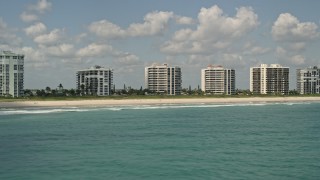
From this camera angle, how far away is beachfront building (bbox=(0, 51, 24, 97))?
155 m

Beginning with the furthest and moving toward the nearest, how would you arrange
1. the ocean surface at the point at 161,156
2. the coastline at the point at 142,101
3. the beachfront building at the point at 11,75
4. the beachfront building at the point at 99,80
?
the beachfront building at the point at 99,80 → the beachfront building at the point at 11,75 → the coastline at the point at 142,101 → the ocean surface at the point at 161,156

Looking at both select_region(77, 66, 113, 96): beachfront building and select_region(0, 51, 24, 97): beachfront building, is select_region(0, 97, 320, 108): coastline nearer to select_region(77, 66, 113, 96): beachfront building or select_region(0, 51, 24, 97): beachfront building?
select_region(0, 51, 24, 97): beachfront building

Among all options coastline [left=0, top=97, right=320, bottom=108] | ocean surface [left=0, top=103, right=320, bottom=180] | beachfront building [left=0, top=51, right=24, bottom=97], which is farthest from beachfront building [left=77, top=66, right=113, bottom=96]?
ocean surface [left=0, top=103, right=320, bottom=180]

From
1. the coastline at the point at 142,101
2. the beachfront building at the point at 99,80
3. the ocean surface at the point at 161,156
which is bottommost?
the ocean surface at the point at 161,156

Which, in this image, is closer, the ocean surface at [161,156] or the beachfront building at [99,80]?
the ocean surface at [161,156]

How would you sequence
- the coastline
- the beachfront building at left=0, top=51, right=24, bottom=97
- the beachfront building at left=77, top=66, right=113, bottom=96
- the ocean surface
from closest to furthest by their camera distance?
the ocean surface → the coastline → the beachfront building at left=0, top=51, right=24, bottom=97 → the beachfront building at left=77, top=66, right=113, bottom=96

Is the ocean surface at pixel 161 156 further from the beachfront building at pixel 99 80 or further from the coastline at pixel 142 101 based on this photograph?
the beachfront building at pixel 99 80

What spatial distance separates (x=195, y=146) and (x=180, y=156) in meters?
5.31

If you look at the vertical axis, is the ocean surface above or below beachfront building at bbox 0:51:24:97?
below

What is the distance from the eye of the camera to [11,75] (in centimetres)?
15625

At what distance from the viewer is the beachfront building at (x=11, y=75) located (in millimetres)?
155375

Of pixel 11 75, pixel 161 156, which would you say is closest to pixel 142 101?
pixel 11 75

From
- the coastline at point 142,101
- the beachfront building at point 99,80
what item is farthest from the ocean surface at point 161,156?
the beachfront building at point 99,80

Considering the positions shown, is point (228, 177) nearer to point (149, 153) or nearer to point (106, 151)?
point (149, 153)
